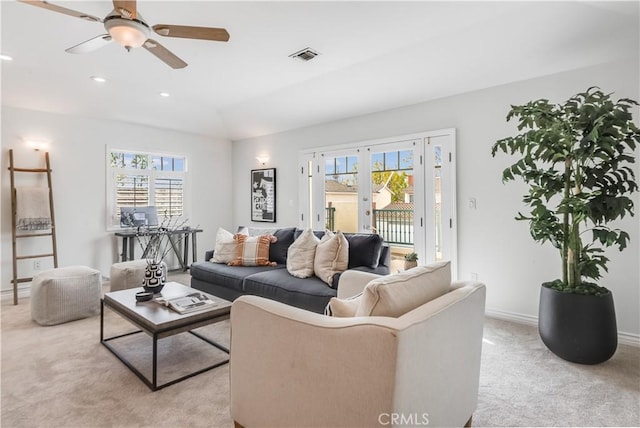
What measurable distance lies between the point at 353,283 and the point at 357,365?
1.19 meters

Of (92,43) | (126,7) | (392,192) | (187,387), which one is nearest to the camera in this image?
(126,7)

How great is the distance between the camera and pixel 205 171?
6.07m

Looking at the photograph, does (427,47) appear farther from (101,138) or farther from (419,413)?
(101,138)

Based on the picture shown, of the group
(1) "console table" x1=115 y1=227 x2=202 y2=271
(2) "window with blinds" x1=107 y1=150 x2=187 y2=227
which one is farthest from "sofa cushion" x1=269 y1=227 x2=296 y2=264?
(2) "window with blinds" x1=107 y1=150 x2=187 y2=227

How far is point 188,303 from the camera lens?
2.45 metres

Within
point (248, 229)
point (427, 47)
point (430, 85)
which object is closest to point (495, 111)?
point (430, 85)

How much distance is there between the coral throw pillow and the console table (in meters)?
1.43

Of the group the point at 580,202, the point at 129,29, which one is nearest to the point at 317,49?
the point at 129,29

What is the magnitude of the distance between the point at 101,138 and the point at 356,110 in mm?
3672

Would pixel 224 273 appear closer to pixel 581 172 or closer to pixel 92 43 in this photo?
pixel 92 43

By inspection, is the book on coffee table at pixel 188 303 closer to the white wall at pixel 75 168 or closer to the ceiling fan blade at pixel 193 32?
the ceiling fan blade at pixel 193 32

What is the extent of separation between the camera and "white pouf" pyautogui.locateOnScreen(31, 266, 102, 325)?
3.17 m

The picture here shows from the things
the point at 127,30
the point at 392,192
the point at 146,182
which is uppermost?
the point at 127,30

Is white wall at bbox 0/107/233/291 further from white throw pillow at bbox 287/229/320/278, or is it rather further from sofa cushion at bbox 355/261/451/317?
sofa cushion at bbox 355/261/451/317
